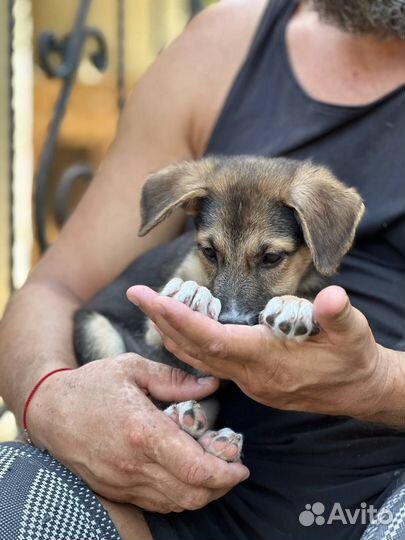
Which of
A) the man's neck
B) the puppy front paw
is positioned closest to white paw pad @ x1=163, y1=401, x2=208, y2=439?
the puppy front paw

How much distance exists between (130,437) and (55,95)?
113 inches

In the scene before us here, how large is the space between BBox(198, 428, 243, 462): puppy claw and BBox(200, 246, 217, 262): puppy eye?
55cm

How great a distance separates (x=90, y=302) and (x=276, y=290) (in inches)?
29.7

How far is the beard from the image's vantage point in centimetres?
298

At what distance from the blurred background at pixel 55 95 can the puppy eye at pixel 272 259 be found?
1.20 m

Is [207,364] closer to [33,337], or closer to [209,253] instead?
[209,253]

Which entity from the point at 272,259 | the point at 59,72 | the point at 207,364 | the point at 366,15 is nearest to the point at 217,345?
the point at 207,364

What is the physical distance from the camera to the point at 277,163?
2873 millimetres

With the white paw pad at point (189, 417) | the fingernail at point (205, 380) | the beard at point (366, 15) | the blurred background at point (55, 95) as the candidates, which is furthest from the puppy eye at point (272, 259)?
the blurred background at point (55, 95)

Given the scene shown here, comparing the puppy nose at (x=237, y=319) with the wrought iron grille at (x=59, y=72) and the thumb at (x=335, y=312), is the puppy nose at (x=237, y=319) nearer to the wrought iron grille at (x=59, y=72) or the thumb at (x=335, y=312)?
A: the thumb at (x=335, y=312)

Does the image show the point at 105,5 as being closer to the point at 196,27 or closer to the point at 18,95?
the point at 18,95

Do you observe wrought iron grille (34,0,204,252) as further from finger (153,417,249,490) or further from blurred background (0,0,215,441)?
finger (153,417,249,490)

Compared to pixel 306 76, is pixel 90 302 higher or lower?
lower

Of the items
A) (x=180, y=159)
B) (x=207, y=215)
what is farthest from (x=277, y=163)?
(x=180, y=159)
